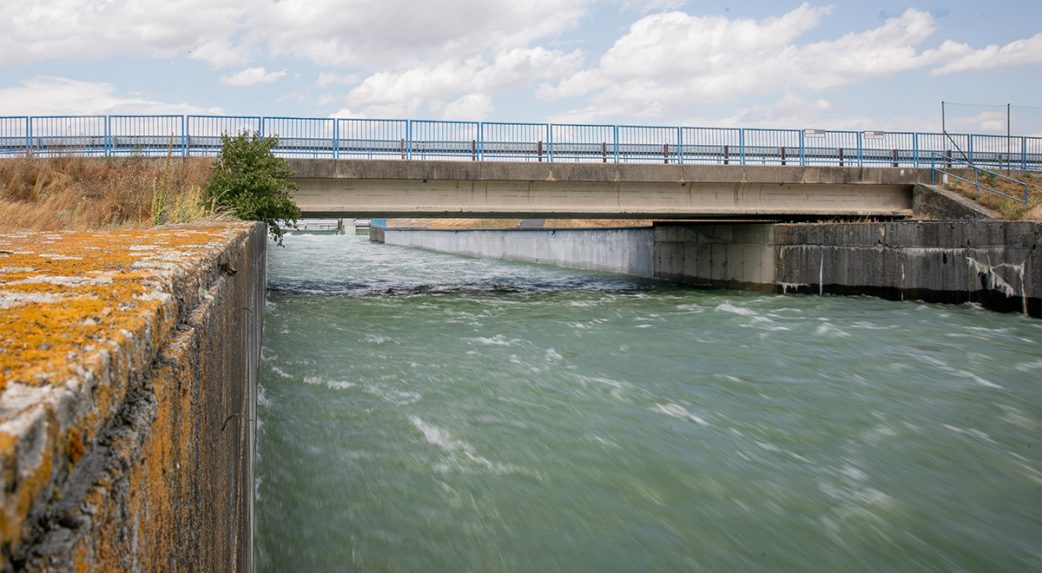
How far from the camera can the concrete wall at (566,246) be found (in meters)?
28.5

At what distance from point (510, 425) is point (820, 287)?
1497cm

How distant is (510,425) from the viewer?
22.2 feet

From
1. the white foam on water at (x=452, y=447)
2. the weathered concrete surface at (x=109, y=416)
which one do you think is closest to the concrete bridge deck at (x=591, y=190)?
the white foam on water at (x=452, y=447)

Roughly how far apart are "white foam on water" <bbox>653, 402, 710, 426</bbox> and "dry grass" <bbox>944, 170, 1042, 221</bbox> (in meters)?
15.8

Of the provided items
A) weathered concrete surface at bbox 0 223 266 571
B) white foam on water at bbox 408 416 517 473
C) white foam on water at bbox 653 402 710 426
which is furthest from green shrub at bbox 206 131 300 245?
weathered concrete surface at bbox 0 223 266 571

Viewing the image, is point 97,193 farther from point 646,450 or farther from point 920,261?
point 920,261

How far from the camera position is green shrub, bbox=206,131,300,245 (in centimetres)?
1363

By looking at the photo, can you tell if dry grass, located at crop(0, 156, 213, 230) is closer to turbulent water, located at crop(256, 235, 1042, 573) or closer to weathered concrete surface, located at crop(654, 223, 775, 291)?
turbulent water, located at crop(256, 235, 1042, 573)

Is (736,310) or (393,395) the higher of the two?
(736,310)

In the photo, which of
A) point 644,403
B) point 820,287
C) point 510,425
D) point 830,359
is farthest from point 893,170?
point 510,425

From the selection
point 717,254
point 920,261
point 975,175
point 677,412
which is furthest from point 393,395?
point 975,175

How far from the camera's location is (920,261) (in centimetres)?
1727

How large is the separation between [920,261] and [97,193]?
17.8 m

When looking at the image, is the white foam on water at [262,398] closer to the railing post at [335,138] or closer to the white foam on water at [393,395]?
the white foam on water at [393,395]
